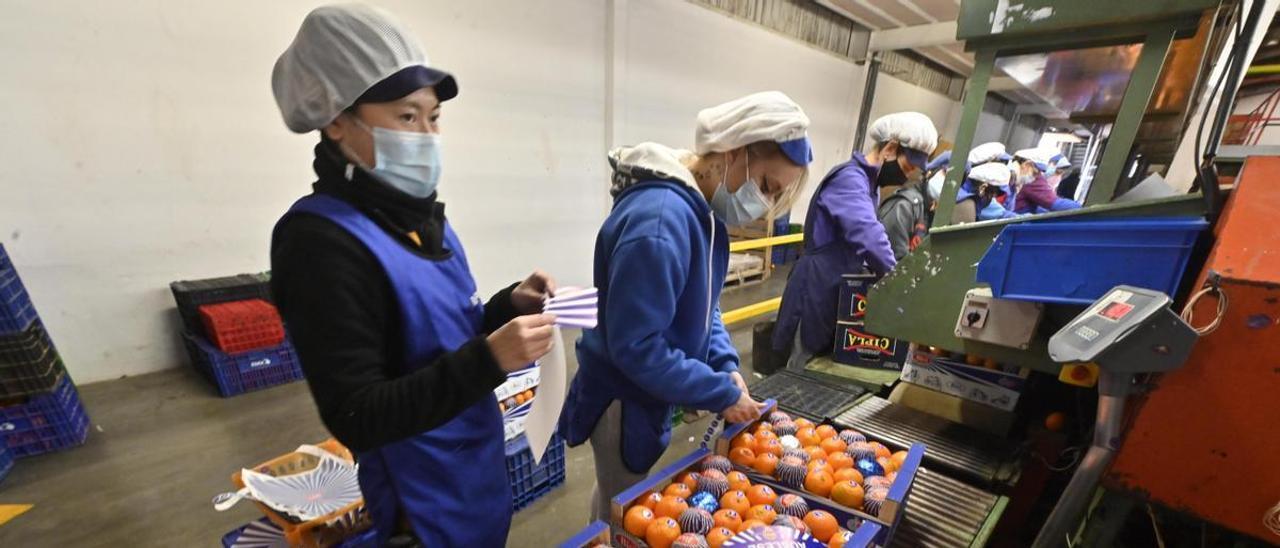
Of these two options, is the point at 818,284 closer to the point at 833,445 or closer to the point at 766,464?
the point at 833,445

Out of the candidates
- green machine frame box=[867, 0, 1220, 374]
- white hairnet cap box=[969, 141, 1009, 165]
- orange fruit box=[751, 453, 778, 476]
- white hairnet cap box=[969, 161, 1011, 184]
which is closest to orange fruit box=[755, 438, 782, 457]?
orange fruit box=[751, 453, 778, 476]

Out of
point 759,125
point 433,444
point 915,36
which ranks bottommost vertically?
point 433,444

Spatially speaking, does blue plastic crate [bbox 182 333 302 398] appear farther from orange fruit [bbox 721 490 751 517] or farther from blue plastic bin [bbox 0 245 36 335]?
orange fruit [bbox 721 490 751 517]

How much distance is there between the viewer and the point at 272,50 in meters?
3.17

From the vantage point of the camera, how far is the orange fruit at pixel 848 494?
116cm

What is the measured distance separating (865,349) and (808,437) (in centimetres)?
144

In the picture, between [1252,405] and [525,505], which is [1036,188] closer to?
[1252,405]

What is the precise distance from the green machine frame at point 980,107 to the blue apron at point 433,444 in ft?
4.64

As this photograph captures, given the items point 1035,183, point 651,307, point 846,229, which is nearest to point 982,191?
point 1035,183

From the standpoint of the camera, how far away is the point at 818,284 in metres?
2.88

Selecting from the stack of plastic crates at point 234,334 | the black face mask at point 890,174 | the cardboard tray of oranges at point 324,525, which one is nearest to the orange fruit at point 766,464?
the cardboard tray of oranges at point 324,525

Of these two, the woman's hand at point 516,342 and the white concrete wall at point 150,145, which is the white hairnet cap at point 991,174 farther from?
the woman's hand at point 516,342

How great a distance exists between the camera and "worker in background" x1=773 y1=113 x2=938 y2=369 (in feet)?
8.66

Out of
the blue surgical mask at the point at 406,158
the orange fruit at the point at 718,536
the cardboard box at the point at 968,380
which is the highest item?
the blue surgical mask at the point at 406,158
